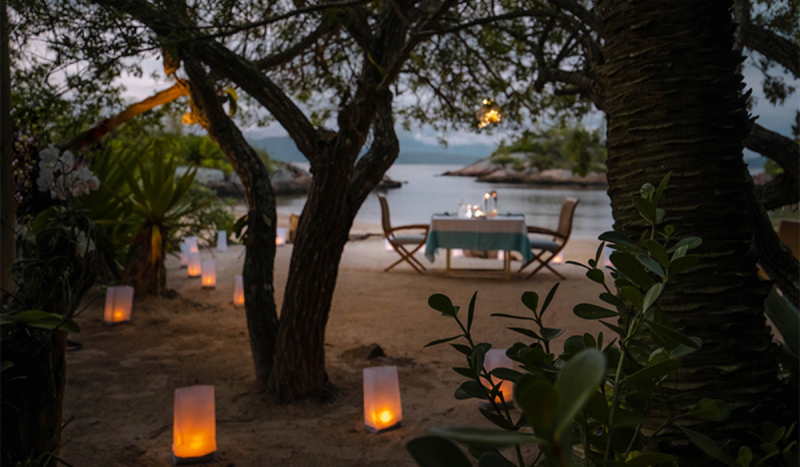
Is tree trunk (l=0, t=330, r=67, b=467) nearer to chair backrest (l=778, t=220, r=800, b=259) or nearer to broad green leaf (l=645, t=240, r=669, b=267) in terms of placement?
broad green leaf (l=645, t=240, r=669, b=267)

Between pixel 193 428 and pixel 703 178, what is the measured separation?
2.01 meters

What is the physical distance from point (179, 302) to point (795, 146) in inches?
171

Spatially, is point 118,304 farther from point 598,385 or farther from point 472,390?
point 598,385

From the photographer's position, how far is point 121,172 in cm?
461

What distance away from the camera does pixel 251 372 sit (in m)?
3.37

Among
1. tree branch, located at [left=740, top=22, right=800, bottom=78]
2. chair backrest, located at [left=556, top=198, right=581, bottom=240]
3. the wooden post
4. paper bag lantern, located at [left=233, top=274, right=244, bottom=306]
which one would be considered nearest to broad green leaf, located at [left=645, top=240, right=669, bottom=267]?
the wooden post

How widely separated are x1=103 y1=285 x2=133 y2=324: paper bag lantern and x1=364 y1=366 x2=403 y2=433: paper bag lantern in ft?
7.78

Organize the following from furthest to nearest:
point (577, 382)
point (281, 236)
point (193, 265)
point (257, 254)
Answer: point (281, 236) < point (193, 265) < point (257, 254) < point (577, 382)

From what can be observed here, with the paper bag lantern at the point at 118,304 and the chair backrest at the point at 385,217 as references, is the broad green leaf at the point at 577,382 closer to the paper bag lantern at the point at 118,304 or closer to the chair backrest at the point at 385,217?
the paper bag lantern at the point at 118,304

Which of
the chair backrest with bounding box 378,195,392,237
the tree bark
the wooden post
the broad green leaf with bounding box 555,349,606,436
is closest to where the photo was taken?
the broad green leaf with bounding box 555,349,606,436

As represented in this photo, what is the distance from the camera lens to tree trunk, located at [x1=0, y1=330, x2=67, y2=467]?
36.4 inches

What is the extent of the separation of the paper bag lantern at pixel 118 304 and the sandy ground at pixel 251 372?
0.22ft

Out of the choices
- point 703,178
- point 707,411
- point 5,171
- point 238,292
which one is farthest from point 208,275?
point 707,411

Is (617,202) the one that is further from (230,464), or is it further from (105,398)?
(105,398)
